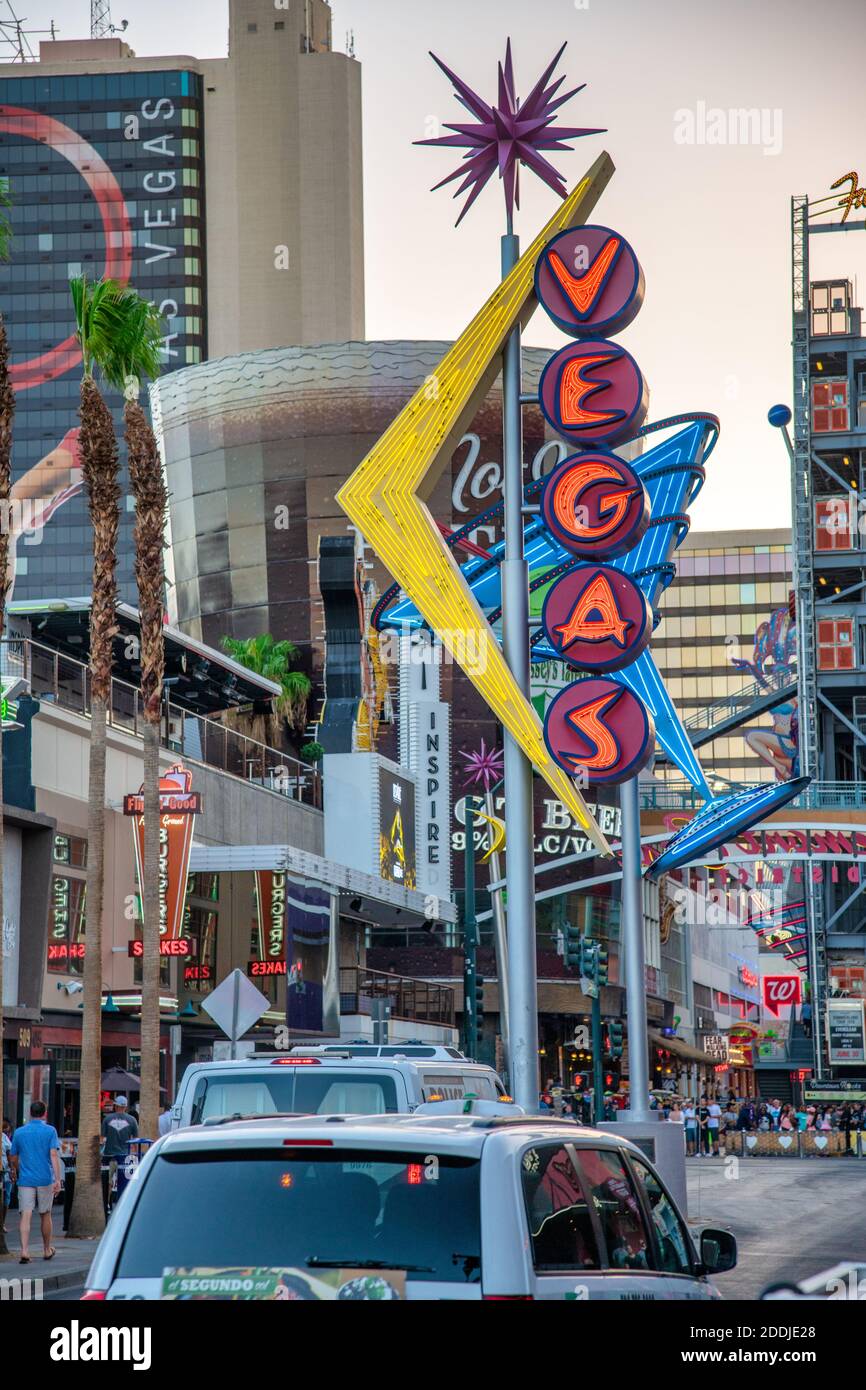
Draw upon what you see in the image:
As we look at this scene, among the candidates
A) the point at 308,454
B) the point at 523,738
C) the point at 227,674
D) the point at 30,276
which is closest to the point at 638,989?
the point at 523,738

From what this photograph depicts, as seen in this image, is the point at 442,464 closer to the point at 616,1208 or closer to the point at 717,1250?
the point at 717,1250

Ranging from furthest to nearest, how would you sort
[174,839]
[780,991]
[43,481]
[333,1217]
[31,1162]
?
1. [43,481]
2. [780,991]
3. [174,839]
4. [31,1162]
5. [333,1217]

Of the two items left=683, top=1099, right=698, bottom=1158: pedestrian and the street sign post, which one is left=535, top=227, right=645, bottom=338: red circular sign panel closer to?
the street sign post

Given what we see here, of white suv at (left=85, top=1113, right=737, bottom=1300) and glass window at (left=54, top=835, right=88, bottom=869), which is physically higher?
glass window at (left=54, top=835, right=88, bottom=869)

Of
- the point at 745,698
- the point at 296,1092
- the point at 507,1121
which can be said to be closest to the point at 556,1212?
the point at 507,1121

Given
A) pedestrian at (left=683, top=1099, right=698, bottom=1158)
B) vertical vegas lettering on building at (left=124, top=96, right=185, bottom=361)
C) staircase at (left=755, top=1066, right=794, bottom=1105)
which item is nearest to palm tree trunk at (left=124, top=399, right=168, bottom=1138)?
pedestrian at (left=683, top=1099, right=698, bottom=1158)

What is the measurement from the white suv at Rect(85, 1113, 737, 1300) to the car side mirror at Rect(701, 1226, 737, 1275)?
1823 mm

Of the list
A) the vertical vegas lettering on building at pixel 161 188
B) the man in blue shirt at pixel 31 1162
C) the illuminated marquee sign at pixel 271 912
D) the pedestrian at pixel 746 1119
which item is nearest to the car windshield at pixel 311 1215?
the man in blue shirt at pixel 31 1162

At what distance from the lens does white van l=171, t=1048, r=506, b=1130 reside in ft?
44.5

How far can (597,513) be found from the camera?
26.1m

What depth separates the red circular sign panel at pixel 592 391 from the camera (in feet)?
84.8

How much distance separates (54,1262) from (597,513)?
11315 millimetres

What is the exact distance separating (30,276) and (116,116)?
626 inches
